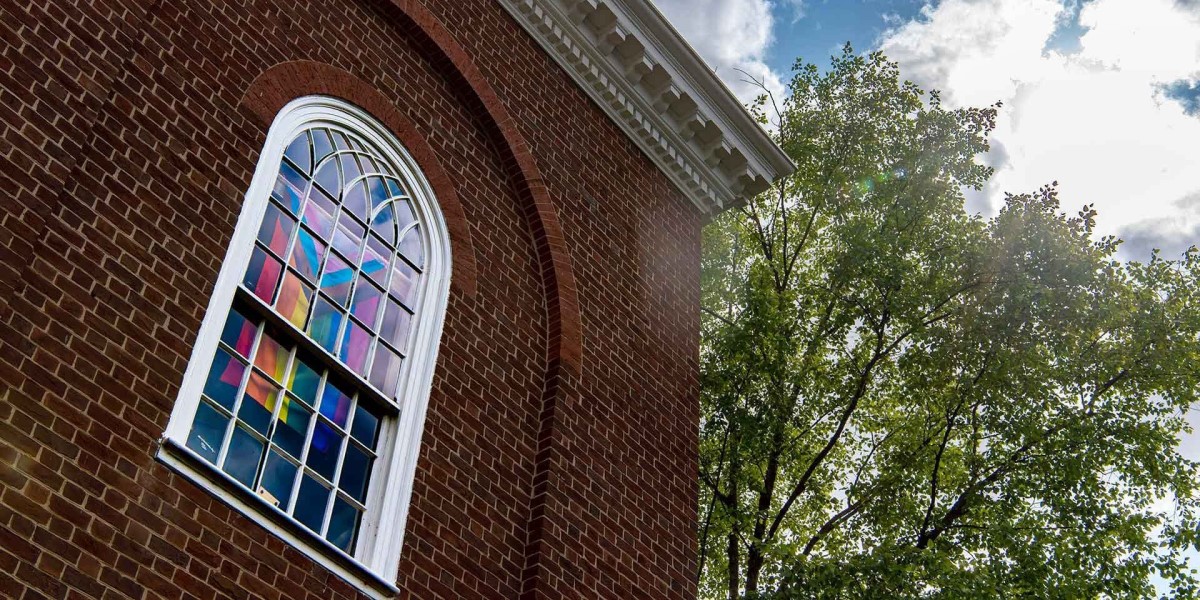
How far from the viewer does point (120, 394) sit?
7070 mm

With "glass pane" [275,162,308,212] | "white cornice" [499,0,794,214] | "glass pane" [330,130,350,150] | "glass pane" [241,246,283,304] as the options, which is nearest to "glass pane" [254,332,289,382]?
"glass pane" [241,246,283,304]

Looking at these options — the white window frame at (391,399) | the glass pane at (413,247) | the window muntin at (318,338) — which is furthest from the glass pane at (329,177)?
the glass pane at (413,247)

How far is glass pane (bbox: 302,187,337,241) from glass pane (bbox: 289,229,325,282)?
89mm

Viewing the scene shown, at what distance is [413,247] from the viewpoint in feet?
32.6

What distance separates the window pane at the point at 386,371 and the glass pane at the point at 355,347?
0.10 m

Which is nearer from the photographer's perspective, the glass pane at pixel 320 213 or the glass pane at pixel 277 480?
the glass pane at pixel 277 480

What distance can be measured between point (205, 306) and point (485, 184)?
3612mm

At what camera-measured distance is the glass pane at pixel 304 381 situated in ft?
27.3

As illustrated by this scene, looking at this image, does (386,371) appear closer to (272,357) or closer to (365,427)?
(365,427)

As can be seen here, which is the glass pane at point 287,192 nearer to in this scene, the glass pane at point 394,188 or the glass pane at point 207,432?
the glass pane at point 394,188

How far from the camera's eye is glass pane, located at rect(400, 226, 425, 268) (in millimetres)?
9828

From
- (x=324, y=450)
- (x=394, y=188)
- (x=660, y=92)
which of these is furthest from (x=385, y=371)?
(x=660, y=92)

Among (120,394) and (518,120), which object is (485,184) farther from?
(120,394)

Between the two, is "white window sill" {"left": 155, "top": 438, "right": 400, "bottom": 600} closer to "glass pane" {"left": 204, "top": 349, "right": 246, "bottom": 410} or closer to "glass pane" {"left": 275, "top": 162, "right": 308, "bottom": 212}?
"glass pane" {"left": 204, "top": 349, "right": 246, "bottom": 410}
